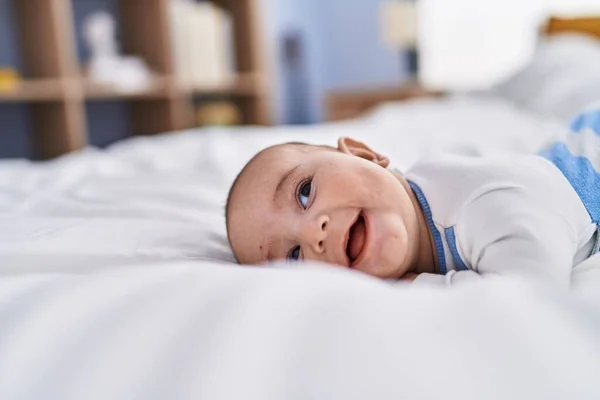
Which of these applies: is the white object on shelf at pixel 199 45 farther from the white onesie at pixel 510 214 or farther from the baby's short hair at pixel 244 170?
the white onesie at pixel 510 214

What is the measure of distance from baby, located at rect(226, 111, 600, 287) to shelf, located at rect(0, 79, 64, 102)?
68.7 inches

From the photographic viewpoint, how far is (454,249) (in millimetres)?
691

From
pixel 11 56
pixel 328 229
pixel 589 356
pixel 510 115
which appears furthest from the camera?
pixel 11 56

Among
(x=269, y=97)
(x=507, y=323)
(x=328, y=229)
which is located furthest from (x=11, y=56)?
(x=507, y=323)

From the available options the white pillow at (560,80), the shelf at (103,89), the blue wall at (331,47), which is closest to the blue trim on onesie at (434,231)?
the white pillow at (560,80)

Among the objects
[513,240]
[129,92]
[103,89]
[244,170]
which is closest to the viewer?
[513,240]

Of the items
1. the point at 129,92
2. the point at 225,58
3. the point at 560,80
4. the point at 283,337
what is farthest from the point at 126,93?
the point at 283,337

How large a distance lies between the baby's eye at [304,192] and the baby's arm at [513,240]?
0.55 ft

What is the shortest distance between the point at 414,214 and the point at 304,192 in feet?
0.43

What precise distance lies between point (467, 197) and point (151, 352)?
432 millimetres

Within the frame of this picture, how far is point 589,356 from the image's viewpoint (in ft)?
1.10

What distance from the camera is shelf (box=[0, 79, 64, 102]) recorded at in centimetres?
225

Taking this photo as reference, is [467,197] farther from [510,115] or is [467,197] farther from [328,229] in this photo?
[510,115]

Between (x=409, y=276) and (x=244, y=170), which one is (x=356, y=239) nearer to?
(x=409, y=276)
